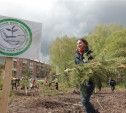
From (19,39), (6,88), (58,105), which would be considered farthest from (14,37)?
(58,105)

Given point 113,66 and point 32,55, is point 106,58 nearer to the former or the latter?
point 113,66

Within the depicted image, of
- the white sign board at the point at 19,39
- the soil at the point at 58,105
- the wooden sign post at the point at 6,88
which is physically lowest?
the soil at the point at 58,105

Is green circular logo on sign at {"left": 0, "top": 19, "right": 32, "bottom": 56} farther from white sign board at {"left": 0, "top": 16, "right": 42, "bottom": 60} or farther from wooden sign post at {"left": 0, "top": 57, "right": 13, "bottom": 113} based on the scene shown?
wooden sign post at {"left": 0, "top": 57, "right": 13, "bottom": 113}

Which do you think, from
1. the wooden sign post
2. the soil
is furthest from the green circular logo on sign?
the soil

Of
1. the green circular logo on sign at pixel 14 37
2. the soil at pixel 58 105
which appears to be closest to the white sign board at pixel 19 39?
the green circular logo on sign at pixel 14 37

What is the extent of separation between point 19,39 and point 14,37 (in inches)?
3.4

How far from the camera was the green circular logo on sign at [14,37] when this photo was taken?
2361 millimetres

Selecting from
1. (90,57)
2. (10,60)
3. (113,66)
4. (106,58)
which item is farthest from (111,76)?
(10,60)

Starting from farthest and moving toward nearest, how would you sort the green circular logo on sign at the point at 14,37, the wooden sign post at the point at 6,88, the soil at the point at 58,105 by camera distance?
the soil at the point at 58,105 → the green circular logo on sign at the point at 14,37 → the wooden sign post at the point at 6,88

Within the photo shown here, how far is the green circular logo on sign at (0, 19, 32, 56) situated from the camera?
93.0 inches

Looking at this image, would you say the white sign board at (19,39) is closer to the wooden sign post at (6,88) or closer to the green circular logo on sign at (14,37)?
the green circular logo on sign at (14,37)

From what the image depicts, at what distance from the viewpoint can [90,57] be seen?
1.91m

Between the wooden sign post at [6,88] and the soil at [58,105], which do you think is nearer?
the wooden sign post at [6,88]

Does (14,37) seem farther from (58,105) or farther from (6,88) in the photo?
(58,105)
